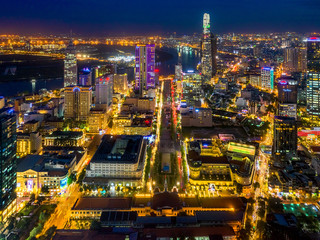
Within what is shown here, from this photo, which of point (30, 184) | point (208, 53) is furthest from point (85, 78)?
point (30, 184)

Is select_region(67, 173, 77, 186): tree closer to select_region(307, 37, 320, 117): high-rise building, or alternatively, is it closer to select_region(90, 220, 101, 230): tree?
select_region(90, 220, 101, 230): tree

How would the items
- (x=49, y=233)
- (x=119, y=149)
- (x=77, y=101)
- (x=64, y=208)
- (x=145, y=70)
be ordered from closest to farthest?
(x=49, y=233) < (x=64, y=208) < (x=119, y=149) < (x=77, y=101) < (x=145, y=70)

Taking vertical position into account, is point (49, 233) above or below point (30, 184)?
below

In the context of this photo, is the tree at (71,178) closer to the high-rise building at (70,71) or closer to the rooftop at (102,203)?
the rooftop at (102,203)

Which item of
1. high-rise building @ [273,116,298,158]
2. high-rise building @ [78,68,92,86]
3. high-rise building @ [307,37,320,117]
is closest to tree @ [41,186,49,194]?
high-rise building @ [273,116,298,158]

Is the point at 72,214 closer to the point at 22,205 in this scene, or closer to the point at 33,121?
the point at 22,205

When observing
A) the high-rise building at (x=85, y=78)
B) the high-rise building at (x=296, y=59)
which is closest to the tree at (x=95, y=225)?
the high-rise building at (x=85, y=78)

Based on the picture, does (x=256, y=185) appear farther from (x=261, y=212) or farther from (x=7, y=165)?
(x=7, y=165)

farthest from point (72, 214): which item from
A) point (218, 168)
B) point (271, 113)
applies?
point (271, 113)
